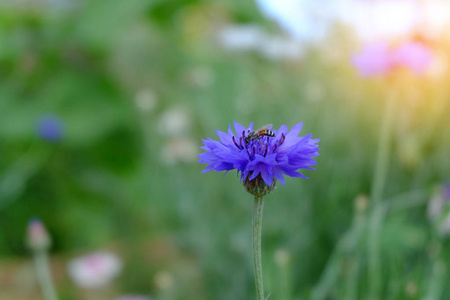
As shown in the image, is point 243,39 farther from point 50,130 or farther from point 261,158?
point 261,158

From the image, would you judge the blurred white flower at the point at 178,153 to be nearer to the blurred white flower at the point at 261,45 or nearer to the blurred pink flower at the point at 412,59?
the blurred white flower at the point at 261,45

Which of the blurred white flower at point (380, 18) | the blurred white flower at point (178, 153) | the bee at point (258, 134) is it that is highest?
the blurred white flower at point (380, 18)

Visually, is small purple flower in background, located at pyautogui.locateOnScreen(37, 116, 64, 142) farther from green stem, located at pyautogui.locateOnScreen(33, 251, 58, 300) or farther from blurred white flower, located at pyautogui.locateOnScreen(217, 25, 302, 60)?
blurred white flower, located at pyautogui.locateOnScreen(217, 25, 302, 60)

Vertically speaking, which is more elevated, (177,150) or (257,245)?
(177,150)

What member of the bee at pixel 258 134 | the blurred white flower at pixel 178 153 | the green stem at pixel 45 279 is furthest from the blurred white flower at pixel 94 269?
the bee at pixel 258 134

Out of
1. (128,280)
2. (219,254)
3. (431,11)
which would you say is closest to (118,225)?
(128,280)

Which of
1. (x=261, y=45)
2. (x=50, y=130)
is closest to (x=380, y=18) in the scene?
(x=261, y=45)
